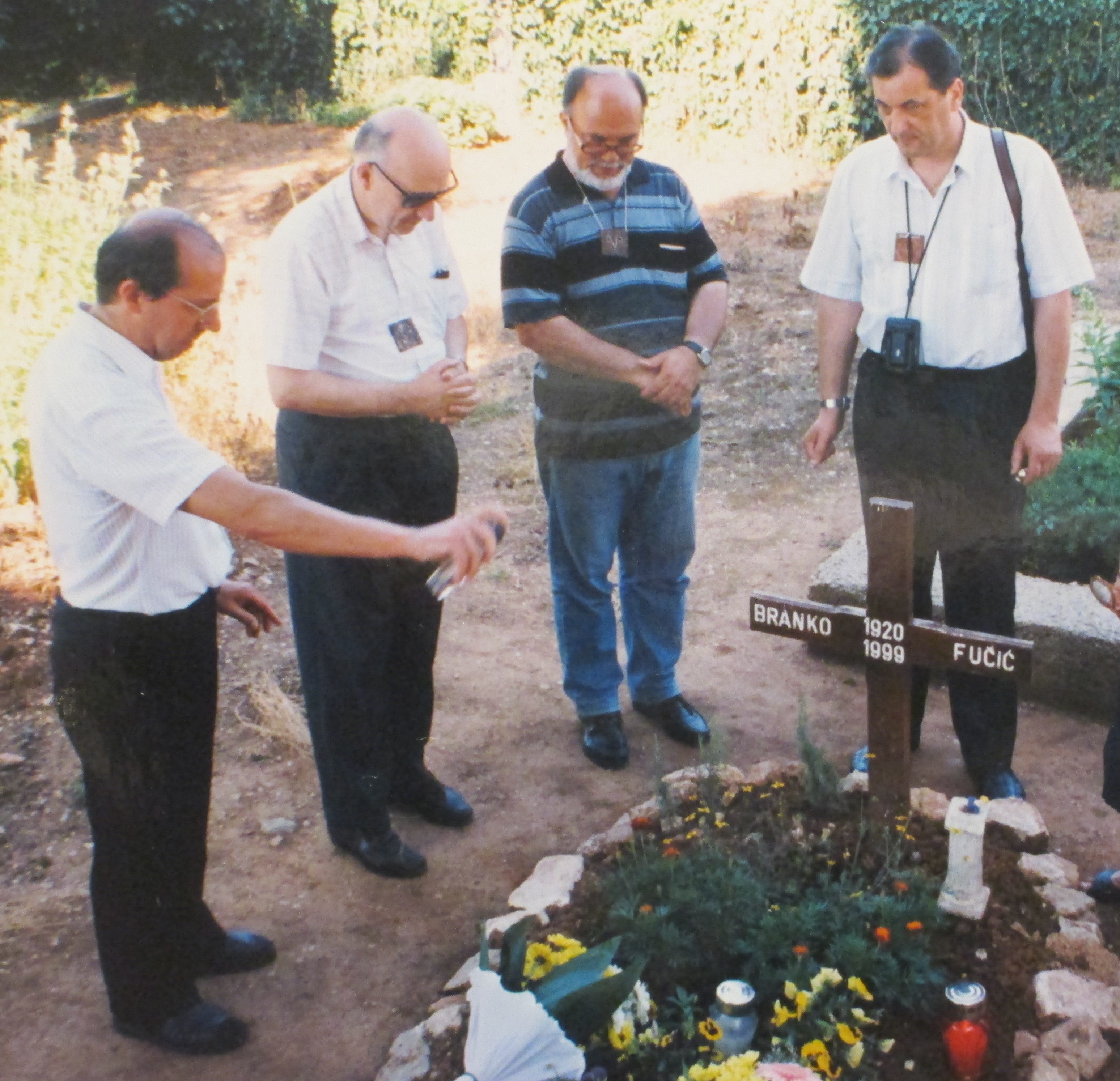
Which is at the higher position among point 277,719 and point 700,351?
point 700,351

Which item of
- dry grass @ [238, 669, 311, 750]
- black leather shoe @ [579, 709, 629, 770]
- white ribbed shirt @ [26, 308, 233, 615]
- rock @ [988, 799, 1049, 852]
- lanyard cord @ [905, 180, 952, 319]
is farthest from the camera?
dry grass @ [238, 669, 311, 750]

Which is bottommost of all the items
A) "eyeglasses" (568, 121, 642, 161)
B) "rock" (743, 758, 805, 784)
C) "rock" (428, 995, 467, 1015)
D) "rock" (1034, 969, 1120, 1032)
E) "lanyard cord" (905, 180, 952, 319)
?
"rock" (428, 995, 467, 1015)

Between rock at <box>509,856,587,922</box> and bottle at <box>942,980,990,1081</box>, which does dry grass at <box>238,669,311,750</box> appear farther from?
bottle at <box>942,980,990,1081</box>

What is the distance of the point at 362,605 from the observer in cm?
323

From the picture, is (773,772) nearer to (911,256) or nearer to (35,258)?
(911,256)

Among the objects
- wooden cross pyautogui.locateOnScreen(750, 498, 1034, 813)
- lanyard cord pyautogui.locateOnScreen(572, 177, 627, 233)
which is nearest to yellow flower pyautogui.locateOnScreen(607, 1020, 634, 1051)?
wooden cross pyautogui.locateOnScreen(750, 498, 1034, 813)

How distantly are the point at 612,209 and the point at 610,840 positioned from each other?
5.98ft

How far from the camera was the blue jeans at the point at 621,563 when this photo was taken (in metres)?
3.79

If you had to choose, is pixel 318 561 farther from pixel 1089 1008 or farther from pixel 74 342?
pixel 1089 1008

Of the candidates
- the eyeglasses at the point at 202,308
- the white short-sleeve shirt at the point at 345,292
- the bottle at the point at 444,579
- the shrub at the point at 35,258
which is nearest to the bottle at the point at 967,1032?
the bottle at the point at 444,579

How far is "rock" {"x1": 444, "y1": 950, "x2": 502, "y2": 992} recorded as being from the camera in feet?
9.35

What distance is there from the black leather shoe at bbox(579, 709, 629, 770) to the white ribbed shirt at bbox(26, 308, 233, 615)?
1.79 meters

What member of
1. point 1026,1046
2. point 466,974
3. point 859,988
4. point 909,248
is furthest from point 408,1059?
point 909,248

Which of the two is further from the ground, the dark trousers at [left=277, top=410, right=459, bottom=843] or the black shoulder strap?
the black shoulder strap
